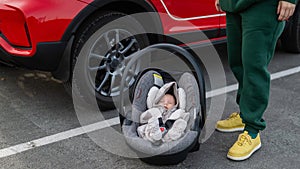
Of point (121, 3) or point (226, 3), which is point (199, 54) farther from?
point (226, 3)

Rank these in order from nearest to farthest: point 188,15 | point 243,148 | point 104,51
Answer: point 243,148
point 104,51
point 188,15

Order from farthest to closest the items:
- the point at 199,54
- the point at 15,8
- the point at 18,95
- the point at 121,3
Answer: the point at 199,54, the point at 18,95, the point at 121,3, the point at 15,8

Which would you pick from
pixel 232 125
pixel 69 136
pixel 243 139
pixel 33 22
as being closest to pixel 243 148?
pixel 243 139

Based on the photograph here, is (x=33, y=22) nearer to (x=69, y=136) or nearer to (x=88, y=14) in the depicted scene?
(x=88, y=14)

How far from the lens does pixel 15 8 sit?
3.13 meters

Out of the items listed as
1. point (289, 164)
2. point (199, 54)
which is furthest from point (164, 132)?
point (199, 54)

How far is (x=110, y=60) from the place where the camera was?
3.62 metres

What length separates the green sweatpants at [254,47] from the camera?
2.63m

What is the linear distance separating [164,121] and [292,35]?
10.1 ft

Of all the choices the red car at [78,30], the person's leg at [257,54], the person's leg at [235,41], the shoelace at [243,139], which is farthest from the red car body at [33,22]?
the shoelace at [243,139]

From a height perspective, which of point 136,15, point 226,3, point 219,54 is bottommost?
point 219,54

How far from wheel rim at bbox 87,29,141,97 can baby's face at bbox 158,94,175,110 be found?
57cm

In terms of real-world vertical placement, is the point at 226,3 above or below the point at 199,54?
above

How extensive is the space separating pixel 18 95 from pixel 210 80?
205 cm
